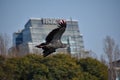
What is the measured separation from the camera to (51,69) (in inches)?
1458

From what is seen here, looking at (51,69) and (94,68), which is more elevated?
(51,69)

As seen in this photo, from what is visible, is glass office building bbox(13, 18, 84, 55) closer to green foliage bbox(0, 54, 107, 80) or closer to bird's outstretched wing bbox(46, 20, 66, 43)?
green foliage bbox(0, 54, 107, 80)

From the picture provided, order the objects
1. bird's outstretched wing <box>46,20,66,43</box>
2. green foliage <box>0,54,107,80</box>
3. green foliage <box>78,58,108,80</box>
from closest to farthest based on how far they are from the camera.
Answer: bird's outstretched wing <box>46,20,66,43</box>
green foliage <box>0,54,107,80</box>
green foliage <box>78,58,108,80</box>

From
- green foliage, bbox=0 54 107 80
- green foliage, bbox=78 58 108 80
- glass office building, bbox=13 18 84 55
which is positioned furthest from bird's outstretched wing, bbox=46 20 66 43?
glass office building, bbox=13 18 84 55

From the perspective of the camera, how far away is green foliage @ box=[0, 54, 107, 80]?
36.7 meters

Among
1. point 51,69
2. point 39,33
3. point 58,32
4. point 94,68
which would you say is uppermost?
point 39,33

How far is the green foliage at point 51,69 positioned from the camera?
120 feet

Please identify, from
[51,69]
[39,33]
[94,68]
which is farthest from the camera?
[39,33]

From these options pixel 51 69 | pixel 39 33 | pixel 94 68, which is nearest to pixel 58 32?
pixel 51 69

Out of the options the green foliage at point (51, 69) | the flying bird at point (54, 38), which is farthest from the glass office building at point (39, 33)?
the flying bird at point (54, 38)

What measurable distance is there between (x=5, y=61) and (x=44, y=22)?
242 ft

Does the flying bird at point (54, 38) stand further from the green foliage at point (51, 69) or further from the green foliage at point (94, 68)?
the green foliage at point (94, 68)

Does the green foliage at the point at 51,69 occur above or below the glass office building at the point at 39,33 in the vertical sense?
below

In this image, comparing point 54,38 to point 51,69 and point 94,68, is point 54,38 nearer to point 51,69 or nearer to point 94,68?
point 51,69
